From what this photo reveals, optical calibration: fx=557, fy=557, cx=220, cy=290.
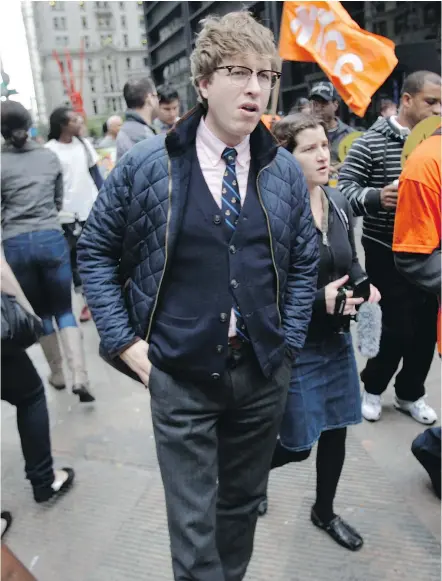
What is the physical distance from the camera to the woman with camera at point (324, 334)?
218cm

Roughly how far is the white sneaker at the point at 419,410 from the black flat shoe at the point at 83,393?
204 centimetres

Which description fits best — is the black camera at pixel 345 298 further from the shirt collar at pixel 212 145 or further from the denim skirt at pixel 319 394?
the shirt collar at pixel 212 145

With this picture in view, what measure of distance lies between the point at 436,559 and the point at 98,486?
65.1 inches

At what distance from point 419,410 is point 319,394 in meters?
1.39

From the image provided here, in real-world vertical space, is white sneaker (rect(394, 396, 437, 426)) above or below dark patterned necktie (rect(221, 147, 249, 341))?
below

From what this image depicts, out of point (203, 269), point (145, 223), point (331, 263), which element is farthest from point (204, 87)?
point (331, 263)

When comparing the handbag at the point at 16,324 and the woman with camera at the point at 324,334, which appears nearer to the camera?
the woman with camera at the point at 324,334

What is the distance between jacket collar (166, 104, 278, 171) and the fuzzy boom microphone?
3.66 feet

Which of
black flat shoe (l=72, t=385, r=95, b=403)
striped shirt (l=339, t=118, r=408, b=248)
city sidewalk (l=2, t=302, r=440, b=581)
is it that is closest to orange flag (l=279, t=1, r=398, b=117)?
striped shirt (l=339, t=118, r=408, b=248)

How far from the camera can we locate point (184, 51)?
68.4 meters

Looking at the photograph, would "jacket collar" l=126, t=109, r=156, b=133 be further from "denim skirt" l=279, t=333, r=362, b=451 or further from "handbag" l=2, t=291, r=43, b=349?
"denim skirt" l=279, t=333, r=362, b=451

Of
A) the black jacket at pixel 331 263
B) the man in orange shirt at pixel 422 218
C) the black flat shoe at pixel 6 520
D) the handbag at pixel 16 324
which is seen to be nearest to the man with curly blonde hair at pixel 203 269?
the black jacket at pixel 331 263

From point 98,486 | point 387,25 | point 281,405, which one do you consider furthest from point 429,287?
point 387,25

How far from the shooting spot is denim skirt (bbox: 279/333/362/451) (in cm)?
220
